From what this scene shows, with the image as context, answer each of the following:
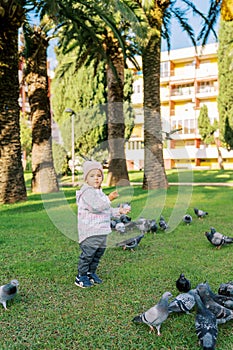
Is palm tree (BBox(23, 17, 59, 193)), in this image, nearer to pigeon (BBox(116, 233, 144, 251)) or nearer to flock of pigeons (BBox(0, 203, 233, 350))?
pigeon (BBox(116, 233, 144, 251))

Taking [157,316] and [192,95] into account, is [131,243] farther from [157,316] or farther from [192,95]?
[192,95]

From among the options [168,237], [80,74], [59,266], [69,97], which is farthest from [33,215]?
[69,97]

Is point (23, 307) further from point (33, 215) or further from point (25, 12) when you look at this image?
point (25, 12)

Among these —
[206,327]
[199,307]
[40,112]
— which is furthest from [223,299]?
[40,112]

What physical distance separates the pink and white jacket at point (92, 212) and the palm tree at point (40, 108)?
397 inches

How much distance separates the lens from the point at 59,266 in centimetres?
523

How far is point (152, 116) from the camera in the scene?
14836mm

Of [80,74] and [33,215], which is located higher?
[80,74]

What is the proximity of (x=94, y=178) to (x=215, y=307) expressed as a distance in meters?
1.84

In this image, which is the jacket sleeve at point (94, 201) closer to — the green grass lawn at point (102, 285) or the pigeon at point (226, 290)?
the green grass lawn at point (102, 285)

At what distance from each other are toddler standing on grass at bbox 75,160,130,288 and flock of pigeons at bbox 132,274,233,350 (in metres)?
1.15

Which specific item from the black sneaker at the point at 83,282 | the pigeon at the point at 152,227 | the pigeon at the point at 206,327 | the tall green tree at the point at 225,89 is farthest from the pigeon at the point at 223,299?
the tall green tree at the point at 225,89

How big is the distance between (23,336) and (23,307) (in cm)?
62

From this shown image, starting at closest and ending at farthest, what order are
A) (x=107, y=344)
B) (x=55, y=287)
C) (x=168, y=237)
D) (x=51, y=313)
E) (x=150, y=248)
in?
(x=107, y=344)
(x=51, y=313)
(x=55, y=287)
(x=150, y=248)
(x=168, y=237)
